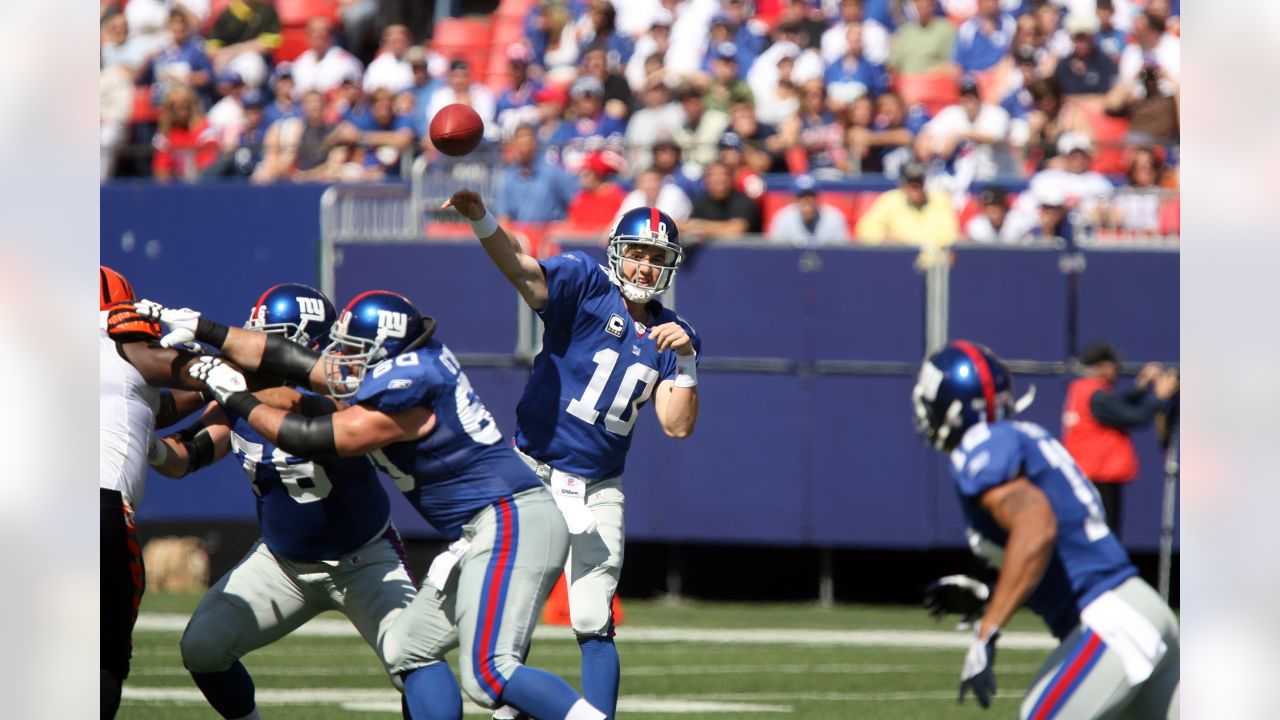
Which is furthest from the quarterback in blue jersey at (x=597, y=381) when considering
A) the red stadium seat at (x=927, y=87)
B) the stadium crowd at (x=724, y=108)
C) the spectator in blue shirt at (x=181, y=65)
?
the spectator in blue shirt at (x=181, y=65)

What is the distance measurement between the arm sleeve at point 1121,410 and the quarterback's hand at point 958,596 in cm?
640

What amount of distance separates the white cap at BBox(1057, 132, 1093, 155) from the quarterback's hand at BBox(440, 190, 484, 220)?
22.3ft

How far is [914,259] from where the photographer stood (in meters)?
11.7

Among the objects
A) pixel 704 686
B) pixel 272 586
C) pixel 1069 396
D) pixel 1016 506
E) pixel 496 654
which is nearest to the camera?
pixel 1016 506

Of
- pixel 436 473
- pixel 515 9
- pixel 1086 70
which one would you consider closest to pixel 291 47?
pixel 515 9

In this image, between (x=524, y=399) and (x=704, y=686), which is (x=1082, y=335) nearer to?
(x=704, y=686)

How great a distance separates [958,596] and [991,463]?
0.47 meters

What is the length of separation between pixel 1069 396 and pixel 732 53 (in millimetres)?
4139

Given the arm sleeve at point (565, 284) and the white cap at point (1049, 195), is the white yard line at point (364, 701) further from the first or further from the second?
the white cap at point (1049, 195)

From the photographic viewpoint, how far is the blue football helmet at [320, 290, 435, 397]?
529 centimetres

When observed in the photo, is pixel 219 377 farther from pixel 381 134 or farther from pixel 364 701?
pixel 381 134

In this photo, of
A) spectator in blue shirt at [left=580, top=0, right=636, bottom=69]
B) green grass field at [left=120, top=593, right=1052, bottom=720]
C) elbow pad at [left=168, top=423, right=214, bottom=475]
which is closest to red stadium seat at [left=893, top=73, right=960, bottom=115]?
spectator in blue shirt at [left=580, top=0, right=636, bottom=69]
